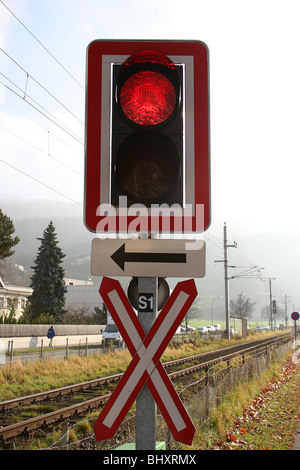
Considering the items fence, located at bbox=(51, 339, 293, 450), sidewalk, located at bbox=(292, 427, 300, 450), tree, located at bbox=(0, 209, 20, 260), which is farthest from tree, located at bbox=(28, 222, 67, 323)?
sidewalk, located at bbox=(292, 427, 300, 450)

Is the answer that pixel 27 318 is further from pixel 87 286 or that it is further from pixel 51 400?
pixel 87 286

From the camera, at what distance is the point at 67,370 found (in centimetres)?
1919

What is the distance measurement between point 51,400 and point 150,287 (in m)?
11.9

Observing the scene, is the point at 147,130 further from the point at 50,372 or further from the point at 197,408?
the point at 50,372

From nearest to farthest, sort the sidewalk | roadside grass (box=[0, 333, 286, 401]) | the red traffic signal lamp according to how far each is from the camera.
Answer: the red traffic signal lamp < the sidewalk < roadside grass (box=[0, 333, 286, 401])

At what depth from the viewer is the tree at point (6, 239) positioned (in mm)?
39500

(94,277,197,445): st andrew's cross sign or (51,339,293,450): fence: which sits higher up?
(94,277,197,445): st andrew's cross sign

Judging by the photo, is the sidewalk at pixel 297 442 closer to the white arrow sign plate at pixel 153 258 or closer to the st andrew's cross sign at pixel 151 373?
the st andrew's cross sign at pixel 151 373

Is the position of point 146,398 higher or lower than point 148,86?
lower

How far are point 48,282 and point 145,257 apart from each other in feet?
178

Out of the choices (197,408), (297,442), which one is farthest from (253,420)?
(197,408)

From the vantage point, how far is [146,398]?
2.39m

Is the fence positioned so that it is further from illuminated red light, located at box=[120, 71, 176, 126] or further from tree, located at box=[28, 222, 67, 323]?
tree, located at box=[28, 222, 67, 323]

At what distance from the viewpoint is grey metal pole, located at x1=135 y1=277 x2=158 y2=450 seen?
2289mm
